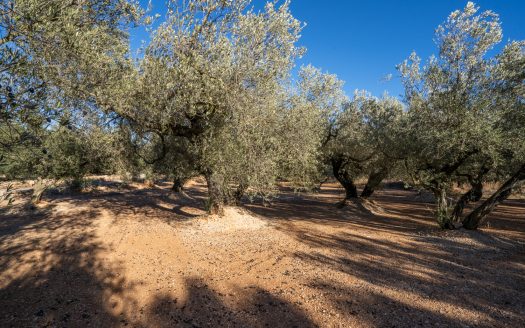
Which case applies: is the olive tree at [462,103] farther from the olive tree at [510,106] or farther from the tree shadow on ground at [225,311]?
the tree shadow on ground at [225,311]

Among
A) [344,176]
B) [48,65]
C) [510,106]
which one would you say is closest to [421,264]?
[510,106]

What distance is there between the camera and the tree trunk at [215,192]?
16.2m

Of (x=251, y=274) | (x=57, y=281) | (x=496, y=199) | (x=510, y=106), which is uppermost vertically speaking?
(x=510, y=106)

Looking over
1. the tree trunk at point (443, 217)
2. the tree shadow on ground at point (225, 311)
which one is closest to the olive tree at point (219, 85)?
the tree shadow on ground at point (225, 311)

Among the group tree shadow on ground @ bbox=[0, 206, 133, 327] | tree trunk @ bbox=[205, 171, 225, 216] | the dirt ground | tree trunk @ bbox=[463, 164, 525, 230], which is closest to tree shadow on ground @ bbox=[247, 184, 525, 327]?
the dirt ground

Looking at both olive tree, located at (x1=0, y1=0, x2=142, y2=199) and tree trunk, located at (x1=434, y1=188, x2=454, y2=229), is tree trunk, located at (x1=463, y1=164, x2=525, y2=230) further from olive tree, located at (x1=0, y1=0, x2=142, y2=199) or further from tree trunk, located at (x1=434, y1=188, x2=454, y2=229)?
olive tree, located at (x1=0, y1=0, x2=142, y2=199)

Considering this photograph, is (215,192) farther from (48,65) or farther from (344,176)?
(344,176)

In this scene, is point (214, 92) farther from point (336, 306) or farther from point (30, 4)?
point (336, 306)

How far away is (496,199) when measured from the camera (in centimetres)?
1524

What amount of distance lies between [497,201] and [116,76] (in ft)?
59.5

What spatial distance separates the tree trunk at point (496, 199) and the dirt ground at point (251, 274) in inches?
30.9

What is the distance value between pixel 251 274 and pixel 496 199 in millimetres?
13345

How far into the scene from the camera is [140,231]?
1500 cm

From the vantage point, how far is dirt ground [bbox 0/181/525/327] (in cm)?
728
